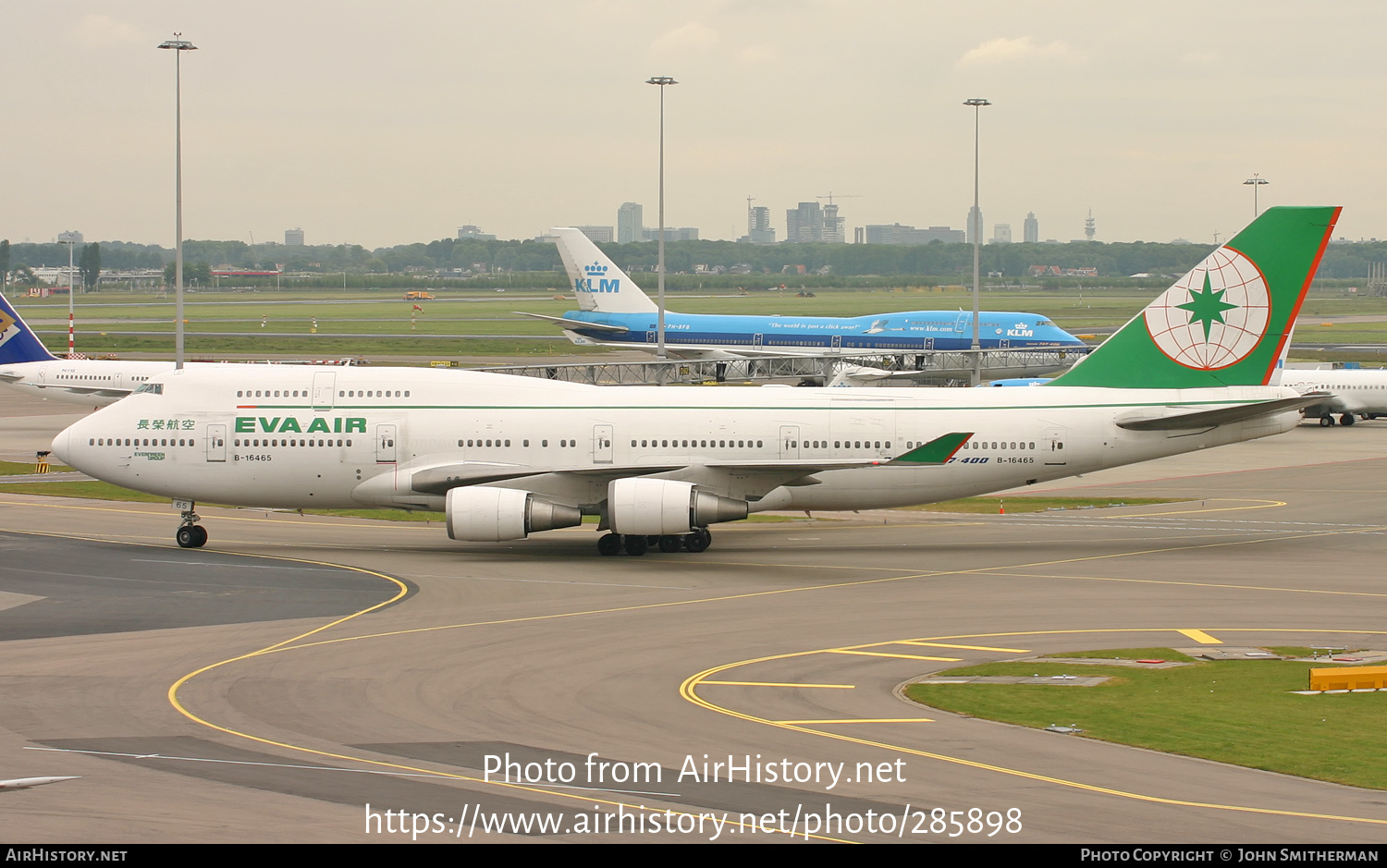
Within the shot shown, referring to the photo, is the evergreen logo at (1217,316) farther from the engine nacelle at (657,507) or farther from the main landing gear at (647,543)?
the main landing gear at (647,543)

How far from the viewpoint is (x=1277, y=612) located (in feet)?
105

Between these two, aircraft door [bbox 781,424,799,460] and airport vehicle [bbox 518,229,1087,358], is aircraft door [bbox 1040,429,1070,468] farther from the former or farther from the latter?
airport vehicle [bbox 518,229,1087,358]

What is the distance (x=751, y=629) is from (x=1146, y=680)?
848 centimetres

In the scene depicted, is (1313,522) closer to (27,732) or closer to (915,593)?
(915,593)

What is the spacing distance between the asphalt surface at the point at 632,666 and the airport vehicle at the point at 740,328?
49857mm

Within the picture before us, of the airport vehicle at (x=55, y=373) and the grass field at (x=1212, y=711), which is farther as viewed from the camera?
the airport vehicle at (x=55, y=373)

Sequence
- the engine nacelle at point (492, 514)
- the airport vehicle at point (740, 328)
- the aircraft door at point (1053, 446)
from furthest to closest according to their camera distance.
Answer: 1. the airport vehicle at point (740, 328)
2. the aircraft door at point (1053, 446)
3. the engine nacelle at point (492, 514)

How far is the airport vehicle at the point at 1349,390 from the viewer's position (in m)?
79.8

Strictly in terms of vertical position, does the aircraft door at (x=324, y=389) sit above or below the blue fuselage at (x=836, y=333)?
below

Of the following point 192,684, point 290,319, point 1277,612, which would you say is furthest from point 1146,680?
point 290,319

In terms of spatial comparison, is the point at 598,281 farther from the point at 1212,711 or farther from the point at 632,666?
the point at 1212,711

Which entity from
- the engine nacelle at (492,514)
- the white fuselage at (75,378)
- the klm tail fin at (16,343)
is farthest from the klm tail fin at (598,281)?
the engine nacelle at (492,514)

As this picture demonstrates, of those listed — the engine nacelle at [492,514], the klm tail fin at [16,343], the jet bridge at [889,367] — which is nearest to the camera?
the engine nacelle at [492,514]

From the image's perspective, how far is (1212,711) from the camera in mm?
22781
